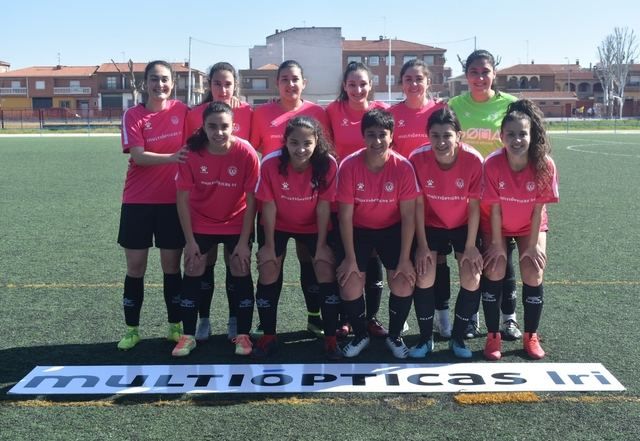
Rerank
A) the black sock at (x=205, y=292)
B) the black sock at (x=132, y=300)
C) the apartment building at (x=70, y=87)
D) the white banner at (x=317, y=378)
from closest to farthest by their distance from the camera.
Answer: the white banner at (x=317, y=378), the black sock at (x=132, y=300), the black sock at (x=205, y=292), the apartment building at (x=70, y=87)

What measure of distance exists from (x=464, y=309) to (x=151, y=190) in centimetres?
207

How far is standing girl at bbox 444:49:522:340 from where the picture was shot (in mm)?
4355

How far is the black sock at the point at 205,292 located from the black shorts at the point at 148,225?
11.1 inches

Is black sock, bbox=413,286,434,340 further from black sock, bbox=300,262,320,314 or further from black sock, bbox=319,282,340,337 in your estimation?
black sock, bbox=300,262,320,314

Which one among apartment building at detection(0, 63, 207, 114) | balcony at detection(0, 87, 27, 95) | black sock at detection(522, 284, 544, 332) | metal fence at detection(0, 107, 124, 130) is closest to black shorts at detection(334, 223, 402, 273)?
black sock at detection(522, 284, 544, 332)

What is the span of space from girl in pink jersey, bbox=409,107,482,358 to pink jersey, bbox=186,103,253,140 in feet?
3.75

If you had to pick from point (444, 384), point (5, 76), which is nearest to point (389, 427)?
point (444, 384)

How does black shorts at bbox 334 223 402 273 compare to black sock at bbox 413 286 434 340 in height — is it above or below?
above

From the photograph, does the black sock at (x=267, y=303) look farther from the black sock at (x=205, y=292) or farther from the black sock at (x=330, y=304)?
the black sock at (x=205, y=292)

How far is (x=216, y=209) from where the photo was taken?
405 centimetres

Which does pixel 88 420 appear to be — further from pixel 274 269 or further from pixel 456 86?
pixel 456 86

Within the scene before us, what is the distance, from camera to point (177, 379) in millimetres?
3588

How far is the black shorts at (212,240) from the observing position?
4070 millimetres

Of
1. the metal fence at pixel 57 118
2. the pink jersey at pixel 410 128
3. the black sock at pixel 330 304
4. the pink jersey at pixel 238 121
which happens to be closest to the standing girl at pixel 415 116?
the pink jersey at pixel 410 128
